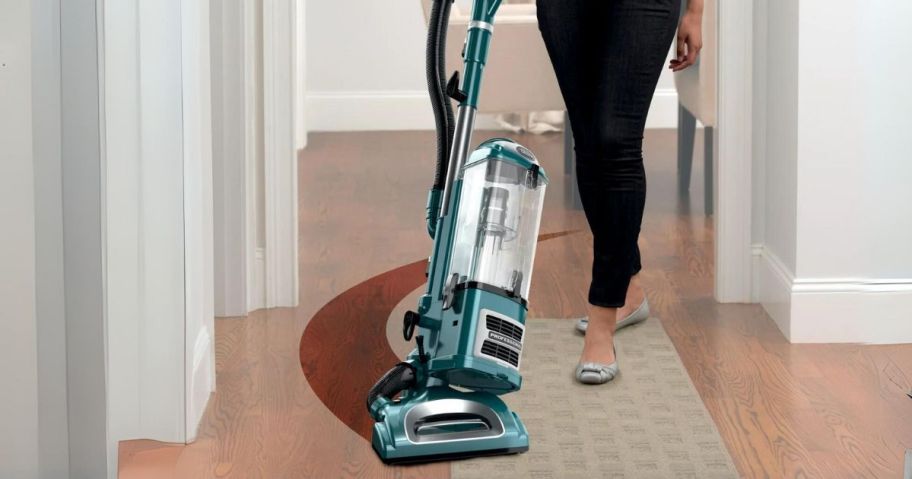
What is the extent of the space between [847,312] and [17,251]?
71.8 inches

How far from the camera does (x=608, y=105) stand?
235 cm

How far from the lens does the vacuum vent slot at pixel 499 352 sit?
2047mm

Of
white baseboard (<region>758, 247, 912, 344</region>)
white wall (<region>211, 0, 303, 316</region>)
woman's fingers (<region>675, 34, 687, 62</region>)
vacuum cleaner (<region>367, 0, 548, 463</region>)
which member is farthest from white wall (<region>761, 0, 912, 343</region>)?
white wall (<region>211, 0, 303, 316</region>)

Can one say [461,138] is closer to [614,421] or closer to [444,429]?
[444,429]

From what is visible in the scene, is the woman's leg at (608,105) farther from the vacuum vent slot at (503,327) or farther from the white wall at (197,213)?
the white wall at (197,213)

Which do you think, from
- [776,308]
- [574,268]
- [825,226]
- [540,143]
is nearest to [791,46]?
[825,226]

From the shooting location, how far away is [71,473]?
188 cm

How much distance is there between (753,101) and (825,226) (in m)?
0.44

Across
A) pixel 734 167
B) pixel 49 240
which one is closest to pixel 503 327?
pixel 49 240

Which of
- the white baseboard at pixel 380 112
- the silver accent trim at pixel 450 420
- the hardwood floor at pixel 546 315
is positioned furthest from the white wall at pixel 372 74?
the silver accent trim at pixel 450 420

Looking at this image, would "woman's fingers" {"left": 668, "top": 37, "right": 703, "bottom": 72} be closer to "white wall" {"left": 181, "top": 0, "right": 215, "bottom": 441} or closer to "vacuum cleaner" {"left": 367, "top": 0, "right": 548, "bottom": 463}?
"vacuum cleaner" {"left": 367, "top": 0, "right": 548, "bottom": 463}

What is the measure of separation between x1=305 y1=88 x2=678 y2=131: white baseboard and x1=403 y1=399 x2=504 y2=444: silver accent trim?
12.6 ft

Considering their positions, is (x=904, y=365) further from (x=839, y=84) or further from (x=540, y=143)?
(x=540, y=143)

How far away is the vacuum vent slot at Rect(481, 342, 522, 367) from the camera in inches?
80.6
